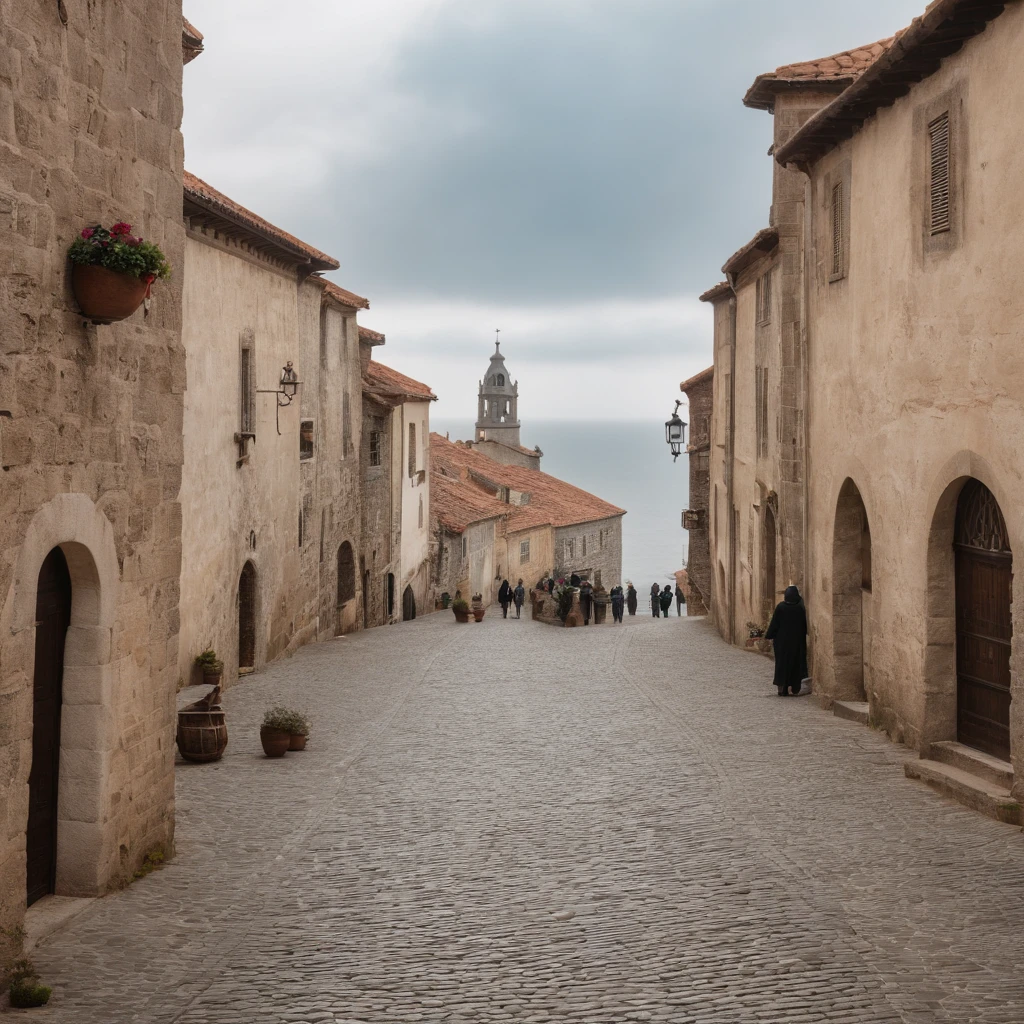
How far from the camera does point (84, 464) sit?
7.59 metres

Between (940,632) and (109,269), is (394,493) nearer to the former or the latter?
(940,632)

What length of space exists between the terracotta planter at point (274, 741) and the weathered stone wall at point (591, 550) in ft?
157

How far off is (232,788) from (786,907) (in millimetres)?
5863

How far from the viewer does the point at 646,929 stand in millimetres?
7531

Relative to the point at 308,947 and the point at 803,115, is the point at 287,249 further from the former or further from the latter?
the point at 308,947

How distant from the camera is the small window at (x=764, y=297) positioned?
23495mm

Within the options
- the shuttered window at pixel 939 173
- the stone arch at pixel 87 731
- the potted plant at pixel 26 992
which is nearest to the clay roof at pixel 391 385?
the shuttered window at pixel 939 173

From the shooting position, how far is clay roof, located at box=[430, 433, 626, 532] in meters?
57.8

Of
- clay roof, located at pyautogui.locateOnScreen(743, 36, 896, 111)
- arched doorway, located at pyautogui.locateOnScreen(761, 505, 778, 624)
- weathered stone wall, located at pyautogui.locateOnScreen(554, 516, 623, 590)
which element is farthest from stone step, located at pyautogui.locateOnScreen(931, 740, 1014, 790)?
weathered stone wall, located at pyautogui.locateOnScreen(554, 516, 623, 590)

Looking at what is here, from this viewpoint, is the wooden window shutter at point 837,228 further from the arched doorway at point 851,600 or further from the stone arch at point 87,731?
the stone arch at point 87,731

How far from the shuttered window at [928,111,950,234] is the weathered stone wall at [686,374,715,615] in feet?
93.3

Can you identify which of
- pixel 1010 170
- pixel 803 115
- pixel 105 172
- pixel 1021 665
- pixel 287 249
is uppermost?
pixel 803 115

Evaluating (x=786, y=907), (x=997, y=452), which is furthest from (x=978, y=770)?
(x=786, y=907)

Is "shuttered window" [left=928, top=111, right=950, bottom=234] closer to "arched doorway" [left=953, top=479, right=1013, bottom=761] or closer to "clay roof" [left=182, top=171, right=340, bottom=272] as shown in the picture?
"arched doorway" [left=953, top=479, right=1013, bottom=761]
